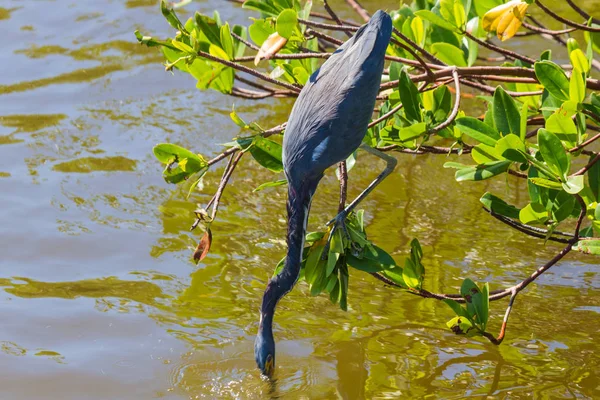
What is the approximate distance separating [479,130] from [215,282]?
155 cm

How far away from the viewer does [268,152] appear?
9.48 feet

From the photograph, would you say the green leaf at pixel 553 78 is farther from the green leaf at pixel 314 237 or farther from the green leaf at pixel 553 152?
the green leaf at pixel 314 237

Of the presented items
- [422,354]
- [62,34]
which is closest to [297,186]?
[422,354]

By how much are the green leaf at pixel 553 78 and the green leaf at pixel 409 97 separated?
0.40 metres

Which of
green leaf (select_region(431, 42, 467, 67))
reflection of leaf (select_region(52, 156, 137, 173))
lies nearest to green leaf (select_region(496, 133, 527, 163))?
green leaf (select_region(431, 42, 467, 67))

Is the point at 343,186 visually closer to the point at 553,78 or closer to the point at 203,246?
the point at 203,246

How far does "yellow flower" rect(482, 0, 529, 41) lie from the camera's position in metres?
2.68

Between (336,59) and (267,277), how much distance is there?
1.29 metres

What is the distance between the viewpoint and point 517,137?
242 cm

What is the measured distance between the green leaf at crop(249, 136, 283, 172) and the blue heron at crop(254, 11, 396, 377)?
203 mm

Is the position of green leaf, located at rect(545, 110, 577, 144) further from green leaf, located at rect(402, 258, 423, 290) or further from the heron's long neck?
the heron's long neck

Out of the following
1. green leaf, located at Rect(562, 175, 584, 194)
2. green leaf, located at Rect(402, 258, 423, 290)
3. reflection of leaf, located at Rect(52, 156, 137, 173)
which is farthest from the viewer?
reflection of leaf, located at Rect(52, 156, 137, 173)

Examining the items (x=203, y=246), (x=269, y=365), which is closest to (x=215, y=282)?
(x=203, y=246)

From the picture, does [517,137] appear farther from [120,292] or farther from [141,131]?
[141,131]
